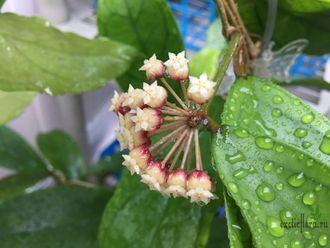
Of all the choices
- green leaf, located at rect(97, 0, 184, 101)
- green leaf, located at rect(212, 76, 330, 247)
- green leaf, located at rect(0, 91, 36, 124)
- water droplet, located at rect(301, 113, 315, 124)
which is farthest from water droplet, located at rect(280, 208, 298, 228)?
green leaf, located at rect(0, 91, 36, 124)

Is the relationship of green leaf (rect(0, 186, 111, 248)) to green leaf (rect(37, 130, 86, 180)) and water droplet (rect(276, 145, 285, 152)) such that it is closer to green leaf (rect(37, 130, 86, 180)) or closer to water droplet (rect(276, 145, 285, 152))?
green leaf (rect(37, 130, 86, 180))

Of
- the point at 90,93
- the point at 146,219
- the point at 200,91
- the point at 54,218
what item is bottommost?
the point at 90,93

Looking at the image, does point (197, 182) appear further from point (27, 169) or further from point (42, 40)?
point (27, 169)

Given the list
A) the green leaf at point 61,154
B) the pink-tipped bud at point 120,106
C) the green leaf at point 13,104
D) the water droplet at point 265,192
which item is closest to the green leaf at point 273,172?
the water droplet at point 265,192

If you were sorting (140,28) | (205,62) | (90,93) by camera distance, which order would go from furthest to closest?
(90,93) → (205,62) → (140,28)

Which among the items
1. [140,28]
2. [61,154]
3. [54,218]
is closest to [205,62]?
[140,28]

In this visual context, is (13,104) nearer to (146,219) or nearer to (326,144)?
(146,219)
